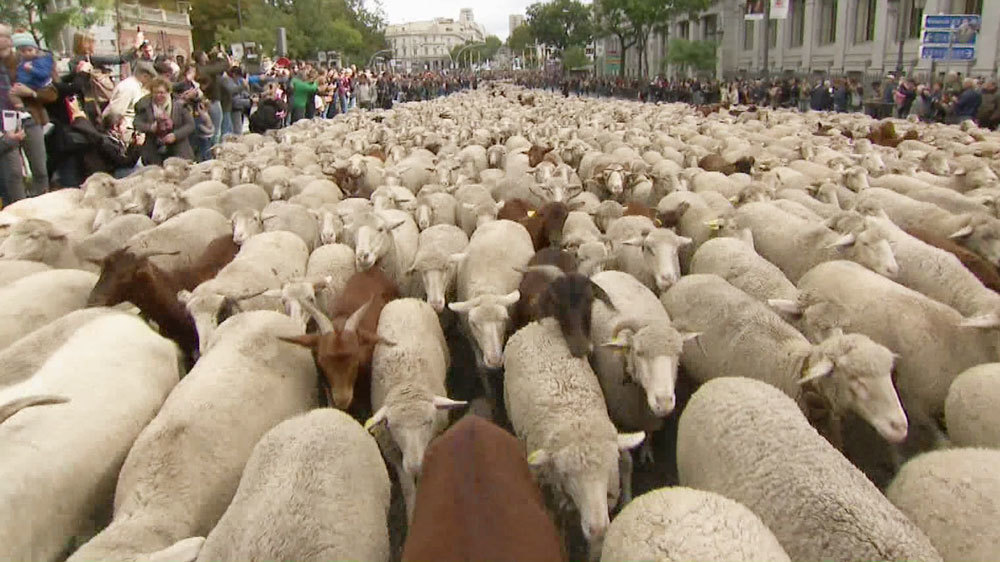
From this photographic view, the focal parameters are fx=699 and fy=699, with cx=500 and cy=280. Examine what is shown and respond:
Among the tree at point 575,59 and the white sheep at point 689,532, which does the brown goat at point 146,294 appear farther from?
the tree at point 575,59

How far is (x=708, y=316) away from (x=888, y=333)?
1.08 m

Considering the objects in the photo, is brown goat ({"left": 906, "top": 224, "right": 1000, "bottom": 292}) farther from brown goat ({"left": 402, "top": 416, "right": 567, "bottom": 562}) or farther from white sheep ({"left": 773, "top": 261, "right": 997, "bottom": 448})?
brown goat ({"left": 402, "top": 416, "right": 567, "bottom": 562})

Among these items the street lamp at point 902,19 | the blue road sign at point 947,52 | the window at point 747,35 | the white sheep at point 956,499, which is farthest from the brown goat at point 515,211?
the window at point 747,35

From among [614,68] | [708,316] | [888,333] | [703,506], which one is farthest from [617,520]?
[614,68]

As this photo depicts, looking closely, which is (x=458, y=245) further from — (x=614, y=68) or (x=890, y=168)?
(x=614, y=68)

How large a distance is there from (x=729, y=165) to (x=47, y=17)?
46.2 feet

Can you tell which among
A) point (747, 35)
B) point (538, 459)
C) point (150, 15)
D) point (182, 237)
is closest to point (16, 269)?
point (182, 237)

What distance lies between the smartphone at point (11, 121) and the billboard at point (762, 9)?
25736 millimetres

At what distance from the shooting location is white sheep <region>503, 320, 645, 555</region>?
3.15 m

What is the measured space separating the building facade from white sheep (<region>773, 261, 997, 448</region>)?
891 inches

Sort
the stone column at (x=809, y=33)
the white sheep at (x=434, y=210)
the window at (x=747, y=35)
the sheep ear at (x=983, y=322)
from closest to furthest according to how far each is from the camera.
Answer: the sheep ear at (x=983, y=322) < the white sheep at (x=434, y=210) < the stone column at (x=809, y=33) < the window at (x=747, y=35)

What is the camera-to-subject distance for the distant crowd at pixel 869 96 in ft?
51.9

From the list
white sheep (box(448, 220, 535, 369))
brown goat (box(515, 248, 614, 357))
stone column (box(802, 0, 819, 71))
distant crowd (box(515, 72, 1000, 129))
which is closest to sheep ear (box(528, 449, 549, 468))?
brown goat (box(515, 248, 614, 357))

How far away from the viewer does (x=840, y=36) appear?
1329 inches
